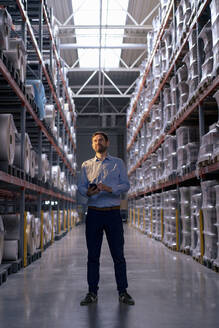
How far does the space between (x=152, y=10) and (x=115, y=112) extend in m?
11.9

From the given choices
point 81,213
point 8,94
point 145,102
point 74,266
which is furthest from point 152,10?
point 81,213

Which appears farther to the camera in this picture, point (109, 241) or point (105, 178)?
point (105, 178)

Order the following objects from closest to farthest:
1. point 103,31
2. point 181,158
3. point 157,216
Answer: point 181,158 → point 157,216 → point 103,31

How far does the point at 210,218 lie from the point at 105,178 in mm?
2329

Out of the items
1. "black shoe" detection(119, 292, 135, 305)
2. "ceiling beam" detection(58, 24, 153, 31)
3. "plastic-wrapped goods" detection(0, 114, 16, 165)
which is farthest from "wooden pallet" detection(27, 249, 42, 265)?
"ceiling beam" detection(58, 24, 153, 31)

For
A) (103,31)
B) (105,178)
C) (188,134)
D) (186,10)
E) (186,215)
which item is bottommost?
(186,215)

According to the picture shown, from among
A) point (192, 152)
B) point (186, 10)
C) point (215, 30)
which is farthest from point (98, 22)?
point (215, 30)

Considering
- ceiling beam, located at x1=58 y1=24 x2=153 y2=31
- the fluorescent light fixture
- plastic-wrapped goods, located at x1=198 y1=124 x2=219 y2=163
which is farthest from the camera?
ceiling beam, located at x1=58 y1=24 x2=153 y2=31

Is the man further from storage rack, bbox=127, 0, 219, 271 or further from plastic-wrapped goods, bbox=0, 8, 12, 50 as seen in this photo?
plastic-wrapped goods, bbox=0, 8, 12, 50

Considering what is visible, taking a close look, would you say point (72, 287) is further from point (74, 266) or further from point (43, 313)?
point (74, 266)

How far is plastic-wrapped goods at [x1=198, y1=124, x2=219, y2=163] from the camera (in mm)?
5047

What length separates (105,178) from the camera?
3518mm

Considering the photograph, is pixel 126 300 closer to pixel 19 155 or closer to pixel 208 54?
pixel 19 155

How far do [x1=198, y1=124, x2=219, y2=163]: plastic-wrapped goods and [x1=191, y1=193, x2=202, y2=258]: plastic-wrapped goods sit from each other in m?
0.81
